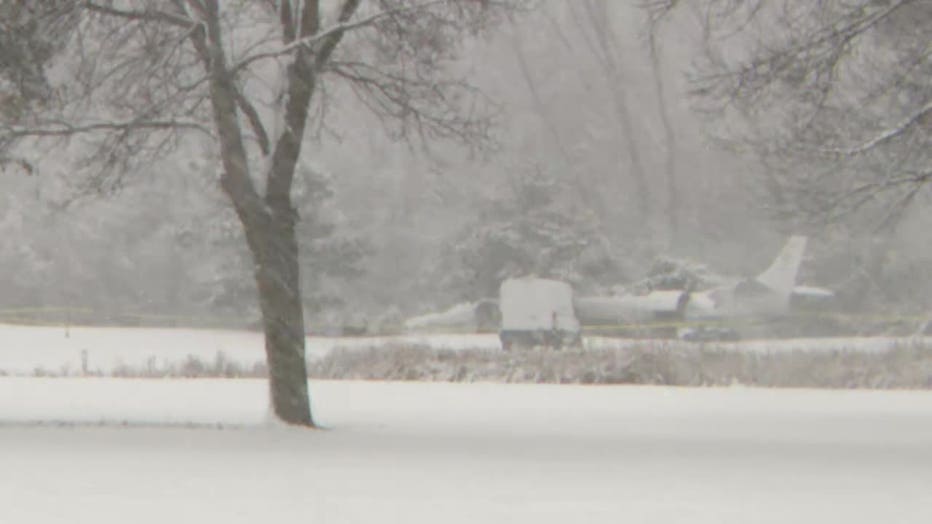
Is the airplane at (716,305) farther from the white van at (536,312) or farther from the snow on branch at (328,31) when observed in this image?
the snow on branch at (328,31)

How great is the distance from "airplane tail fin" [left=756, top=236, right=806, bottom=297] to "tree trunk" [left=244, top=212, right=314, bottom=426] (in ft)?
127

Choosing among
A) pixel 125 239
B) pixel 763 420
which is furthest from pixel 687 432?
pixel 125 239

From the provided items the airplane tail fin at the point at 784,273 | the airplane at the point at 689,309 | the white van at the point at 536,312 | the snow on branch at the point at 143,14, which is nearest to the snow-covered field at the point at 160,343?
the white van at the point at 536,312

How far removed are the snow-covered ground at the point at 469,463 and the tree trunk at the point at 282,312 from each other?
422 mm

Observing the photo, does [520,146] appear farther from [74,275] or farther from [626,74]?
[74,275]

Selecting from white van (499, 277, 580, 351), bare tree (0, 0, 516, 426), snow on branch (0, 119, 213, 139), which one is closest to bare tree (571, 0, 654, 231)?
white van (499, 277, 580, 351)

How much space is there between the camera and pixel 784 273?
5359 centimetres

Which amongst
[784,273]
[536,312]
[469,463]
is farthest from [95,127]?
[784,273]

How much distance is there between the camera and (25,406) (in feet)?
69.6

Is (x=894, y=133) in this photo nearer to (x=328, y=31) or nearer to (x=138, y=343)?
(x=328, y=31)

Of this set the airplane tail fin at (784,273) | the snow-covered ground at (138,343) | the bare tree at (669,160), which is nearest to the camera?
the snow-covered ground at (138,343)

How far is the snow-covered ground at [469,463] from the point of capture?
9.80 m

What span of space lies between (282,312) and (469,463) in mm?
4442

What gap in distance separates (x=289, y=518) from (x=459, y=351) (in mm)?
22117
